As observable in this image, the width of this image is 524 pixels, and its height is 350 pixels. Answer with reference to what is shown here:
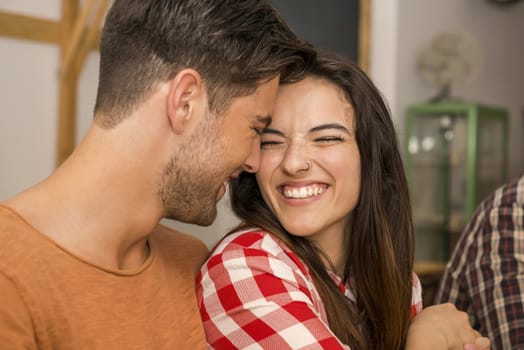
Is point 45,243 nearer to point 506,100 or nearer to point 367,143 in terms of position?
point 367,143

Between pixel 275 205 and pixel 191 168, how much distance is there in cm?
30

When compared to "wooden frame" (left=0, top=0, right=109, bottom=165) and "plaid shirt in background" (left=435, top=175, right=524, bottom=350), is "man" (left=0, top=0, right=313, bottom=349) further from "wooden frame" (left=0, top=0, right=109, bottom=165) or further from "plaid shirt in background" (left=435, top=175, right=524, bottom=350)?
"wooden frame" (left=0, top=0, right=109, bottom=165)

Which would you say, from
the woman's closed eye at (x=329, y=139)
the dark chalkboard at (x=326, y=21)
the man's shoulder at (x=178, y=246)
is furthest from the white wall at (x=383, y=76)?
the woman's closed eye at (x=329, y=139)

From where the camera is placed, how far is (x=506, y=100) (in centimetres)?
498

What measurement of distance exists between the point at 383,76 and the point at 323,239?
8.76 feet

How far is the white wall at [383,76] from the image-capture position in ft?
9.66

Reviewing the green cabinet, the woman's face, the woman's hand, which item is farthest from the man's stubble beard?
the green cabinet

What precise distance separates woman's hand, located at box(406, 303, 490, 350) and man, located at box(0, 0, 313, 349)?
0.45 m

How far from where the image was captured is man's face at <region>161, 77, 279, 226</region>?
1193 millimetres

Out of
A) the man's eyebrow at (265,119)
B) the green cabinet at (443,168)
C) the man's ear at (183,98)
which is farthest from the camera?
the green cabinet at (443,168)

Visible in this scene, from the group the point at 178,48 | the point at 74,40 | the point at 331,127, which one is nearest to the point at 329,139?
the point at 331,127

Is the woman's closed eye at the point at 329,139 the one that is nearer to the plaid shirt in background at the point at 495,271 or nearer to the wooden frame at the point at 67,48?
the plaid shirt in background at the point at 495,271

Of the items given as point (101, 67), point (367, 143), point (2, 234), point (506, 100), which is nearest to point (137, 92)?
point (101, 67)

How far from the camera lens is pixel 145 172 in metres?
1.14
